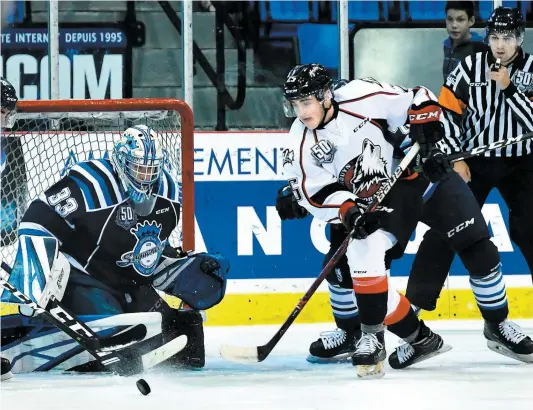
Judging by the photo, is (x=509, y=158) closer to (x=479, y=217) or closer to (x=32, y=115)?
(x=479, y=217)

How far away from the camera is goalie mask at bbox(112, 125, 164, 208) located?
12.1 ft

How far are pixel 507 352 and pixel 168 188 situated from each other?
45.0 inches

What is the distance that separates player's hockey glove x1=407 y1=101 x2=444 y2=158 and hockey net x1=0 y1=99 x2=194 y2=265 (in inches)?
35.5

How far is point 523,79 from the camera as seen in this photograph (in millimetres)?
4281

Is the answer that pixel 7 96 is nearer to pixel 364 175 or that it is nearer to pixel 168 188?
pixel 168 188

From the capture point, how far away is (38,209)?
3.69m

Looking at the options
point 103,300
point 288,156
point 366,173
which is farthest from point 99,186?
point 366,173

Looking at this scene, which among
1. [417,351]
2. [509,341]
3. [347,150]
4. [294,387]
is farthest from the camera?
[509,341]

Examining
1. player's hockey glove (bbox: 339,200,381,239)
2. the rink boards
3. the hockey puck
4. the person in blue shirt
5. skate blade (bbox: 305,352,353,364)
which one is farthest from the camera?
the person in blue shirt

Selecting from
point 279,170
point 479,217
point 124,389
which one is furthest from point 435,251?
point 124,389

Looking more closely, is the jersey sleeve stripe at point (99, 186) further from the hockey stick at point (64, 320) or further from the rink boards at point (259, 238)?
the rink boards at point (259, 238)

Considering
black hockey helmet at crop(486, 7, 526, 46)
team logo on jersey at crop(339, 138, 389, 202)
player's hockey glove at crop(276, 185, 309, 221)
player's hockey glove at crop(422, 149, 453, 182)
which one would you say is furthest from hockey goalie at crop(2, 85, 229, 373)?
black hockey helmet at crop(486, 7, 526, 46)

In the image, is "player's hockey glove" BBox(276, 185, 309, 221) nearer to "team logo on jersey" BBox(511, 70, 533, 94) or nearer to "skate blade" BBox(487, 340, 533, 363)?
"skate blade" BBox(487, 340, 533, 363)

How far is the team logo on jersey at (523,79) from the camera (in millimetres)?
4277
